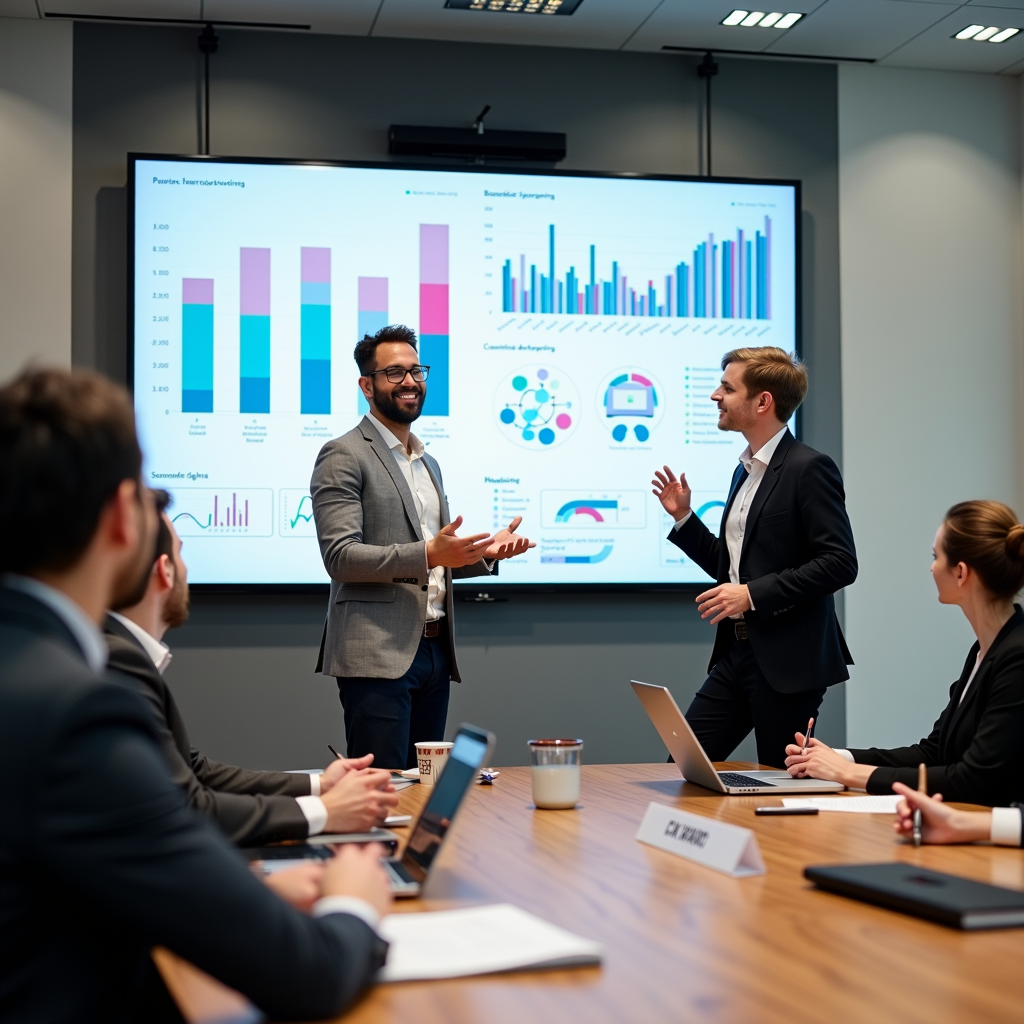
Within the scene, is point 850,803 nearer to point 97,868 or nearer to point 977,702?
point 977,702

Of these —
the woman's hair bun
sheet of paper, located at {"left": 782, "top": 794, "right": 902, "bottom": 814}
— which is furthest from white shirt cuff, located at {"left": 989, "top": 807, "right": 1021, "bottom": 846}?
the woman's hair bun

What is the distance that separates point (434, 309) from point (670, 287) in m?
0.99

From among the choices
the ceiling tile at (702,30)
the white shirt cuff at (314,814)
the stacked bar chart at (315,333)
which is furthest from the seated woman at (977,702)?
the ceiling tile at (702,30)

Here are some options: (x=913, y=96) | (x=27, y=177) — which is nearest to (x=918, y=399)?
(x=913, y=96)

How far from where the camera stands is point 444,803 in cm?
157

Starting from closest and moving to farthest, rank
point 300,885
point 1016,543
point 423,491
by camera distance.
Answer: point 300,885, point 1016,543, point 423,491

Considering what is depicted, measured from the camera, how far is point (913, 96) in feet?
17.1

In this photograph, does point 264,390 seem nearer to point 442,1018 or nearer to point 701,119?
point 701,119

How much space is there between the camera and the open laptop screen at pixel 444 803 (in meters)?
1.51

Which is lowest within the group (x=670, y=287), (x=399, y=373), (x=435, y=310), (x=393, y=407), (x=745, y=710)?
(x=745, y=710)

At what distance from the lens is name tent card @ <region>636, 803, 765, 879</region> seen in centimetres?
163

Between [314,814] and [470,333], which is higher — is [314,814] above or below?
below

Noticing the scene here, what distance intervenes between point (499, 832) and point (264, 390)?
9.56 ft

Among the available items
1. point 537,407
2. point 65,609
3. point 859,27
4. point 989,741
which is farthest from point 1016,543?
point 859,27
